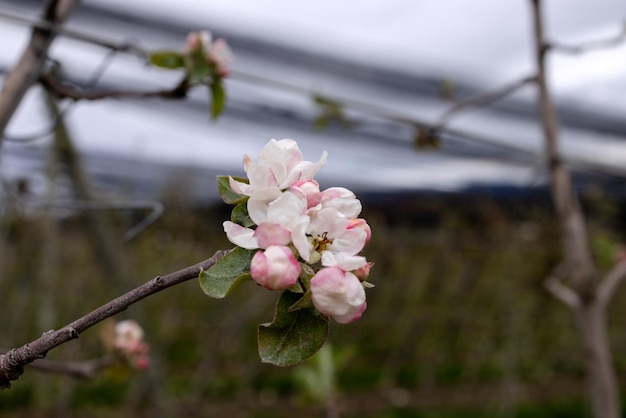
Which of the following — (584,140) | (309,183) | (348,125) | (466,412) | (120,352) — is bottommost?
(466,412)

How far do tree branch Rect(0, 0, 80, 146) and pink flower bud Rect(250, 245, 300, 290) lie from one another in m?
0.56

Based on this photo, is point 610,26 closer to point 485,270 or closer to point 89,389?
point 485,270

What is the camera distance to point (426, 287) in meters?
7.89

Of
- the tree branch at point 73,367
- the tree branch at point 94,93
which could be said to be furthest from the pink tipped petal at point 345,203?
the tree branch at point 94,93

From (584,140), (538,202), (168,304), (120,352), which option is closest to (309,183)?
(120,352)

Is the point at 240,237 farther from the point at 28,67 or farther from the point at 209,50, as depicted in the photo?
the point at 209,50

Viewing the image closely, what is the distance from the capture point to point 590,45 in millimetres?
1324

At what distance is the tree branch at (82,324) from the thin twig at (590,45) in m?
1.06

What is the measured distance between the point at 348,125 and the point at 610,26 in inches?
115

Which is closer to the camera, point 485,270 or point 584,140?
point 584,140

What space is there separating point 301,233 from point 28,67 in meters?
0.65

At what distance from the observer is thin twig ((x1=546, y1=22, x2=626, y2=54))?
126cm

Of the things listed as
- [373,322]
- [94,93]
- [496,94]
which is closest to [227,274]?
[94,93]

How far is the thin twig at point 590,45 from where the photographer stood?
1.26m
